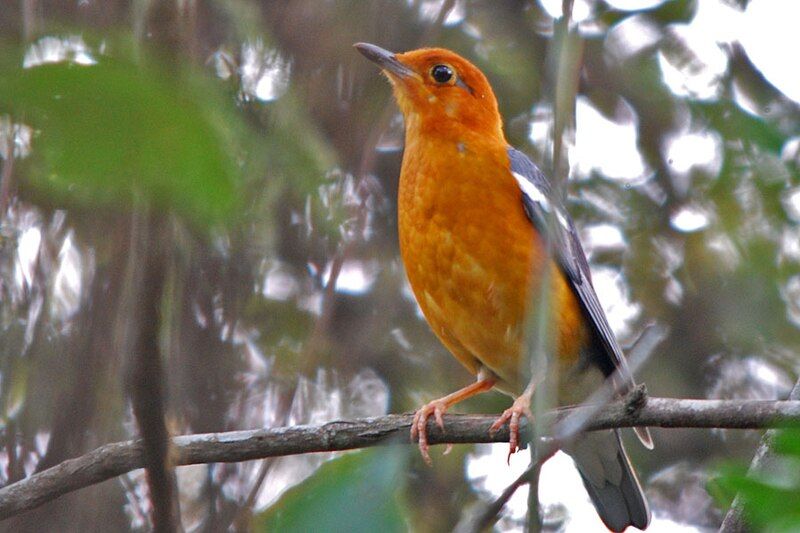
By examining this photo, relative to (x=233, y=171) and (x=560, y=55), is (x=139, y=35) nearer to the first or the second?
(x=560, y=55)

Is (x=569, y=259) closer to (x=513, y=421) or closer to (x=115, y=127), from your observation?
(x=513, y=421)

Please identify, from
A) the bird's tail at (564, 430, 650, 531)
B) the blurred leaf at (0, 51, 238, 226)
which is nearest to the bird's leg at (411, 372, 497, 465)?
the bird's tail at (564, 430, 650, 531)

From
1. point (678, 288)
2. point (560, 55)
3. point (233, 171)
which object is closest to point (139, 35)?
point (560, 55)

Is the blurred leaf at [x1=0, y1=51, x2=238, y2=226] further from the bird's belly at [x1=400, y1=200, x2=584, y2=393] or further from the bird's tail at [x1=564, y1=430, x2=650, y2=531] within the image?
the bird's tail at [x1=564, y1=430, x2=650, y2=531]

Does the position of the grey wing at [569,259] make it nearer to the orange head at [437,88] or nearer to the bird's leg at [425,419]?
the orange head at [437,88]

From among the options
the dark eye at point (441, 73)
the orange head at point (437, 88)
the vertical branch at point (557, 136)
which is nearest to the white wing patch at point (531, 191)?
the orange head at point (437, 88)

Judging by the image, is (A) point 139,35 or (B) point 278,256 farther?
(B) point 278,256

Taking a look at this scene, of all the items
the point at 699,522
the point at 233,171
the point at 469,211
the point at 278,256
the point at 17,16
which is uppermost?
the point at 17,16

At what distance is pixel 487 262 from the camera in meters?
5.20

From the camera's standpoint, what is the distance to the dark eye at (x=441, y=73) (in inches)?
240

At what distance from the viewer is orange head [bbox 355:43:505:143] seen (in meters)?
5.98

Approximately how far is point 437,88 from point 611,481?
2.60 meters

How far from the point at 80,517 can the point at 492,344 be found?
2.30m

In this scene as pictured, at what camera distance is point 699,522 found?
7.29 metres
